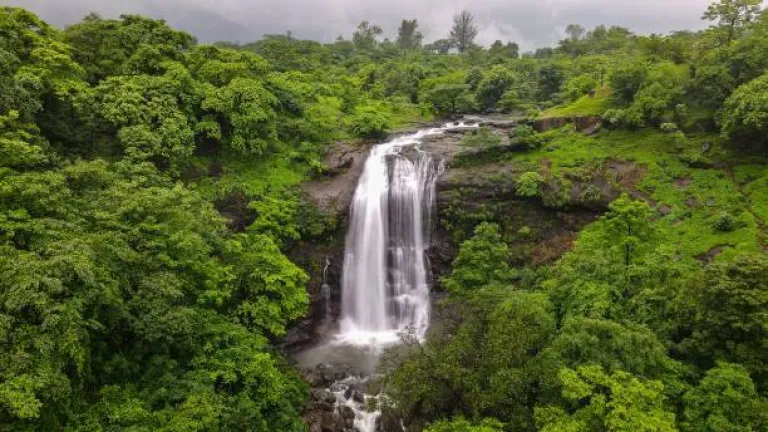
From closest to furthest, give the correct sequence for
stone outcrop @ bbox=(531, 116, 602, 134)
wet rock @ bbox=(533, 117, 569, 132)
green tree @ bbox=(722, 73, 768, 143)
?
green tree @ bbox=(722, 73, 768, 143), stone outcrop @ bbox=(531, 116, 602, 134), wet rock @ bbox=(533, 117, 569, 132)

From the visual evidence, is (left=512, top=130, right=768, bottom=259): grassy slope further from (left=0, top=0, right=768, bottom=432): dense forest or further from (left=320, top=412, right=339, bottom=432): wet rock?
(left=320, top=412, right=339, bottom=432): wet rock

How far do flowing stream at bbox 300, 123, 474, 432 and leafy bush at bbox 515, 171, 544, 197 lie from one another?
5.31m

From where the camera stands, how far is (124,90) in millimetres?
26109

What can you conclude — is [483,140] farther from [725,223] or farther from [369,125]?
[725,223]

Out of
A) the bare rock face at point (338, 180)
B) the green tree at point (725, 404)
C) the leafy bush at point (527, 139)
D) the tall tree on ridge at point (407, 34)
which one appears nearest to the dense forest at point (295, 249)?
the green tree at point (725, 404)

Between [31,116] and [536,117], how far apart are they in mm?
33723

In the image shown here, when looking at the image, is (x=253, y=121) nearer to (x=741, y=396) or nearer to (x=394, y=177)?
(x=394, y=177)

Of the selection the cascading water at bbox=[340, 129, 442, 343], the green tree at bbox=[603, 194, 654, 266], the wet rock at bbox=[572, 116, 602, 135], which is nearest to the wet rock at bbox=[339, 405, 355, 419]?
the cascading water at bbox=[340, 129, 442, 343]

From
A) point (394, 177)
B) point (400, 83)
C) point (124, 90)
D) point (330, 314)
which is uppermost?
point (400, 83)

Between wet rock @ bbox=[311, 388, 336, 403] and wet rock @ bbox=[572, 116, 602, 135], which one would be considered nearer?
wet rock @ bbox=[311, 388, 336, 403]

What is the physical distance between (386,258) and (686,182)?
18655 mm

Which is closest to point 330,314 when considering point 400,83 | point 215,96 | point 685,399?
point 215,96

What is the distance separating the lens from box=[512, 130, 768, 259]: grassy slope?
85.0 feet

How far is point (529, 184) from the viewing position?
99.5 ft
